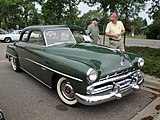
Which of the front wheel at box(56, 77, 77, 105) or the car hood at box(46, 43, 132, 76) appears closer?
the car hood at box(46, 43, 132, 76)

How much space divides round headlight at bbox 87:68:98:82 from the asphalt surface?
70cm

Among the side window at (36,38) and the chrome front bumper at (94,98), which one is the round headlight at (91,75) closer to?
the chrome front bumper at (94,98)

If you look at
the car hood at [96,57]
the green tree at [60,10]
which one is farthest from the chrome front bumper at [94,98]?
the green tree at [60,10]

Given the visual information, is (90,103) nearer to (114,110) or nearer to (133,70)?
(114,110)

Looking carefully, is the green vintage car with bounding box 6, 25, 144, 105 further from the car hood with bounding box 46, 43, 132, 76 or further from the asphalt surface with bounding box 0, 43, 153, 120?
the asphalt surface with bounding box 0, 43, 153, 120

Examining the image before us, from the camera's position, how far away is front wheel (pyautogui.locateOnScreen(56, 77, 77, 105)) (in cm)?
363

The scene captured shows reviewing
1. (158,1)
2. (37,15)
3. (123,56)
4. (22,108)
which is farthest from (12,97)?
(37,15)

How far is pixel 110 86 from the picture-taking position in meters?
3.35

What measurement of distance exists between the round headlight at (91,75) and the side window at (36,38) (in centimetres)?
180

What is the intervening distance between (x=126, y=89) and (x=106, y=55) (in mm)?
728

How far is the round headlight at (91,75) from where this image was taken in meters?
3.12

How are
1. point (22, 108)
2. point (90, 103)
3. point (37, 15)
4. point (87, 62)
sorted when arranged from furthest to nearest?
1. point (37, 15)
2. point (22, 108)
3. point (87, 62)
4. point (90, 103)

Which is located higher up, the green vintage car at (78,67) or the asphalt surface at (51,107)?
the green vintage car at (78,67)

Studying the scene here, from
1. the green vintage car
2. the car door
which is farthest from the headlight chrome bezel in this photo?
the car door
